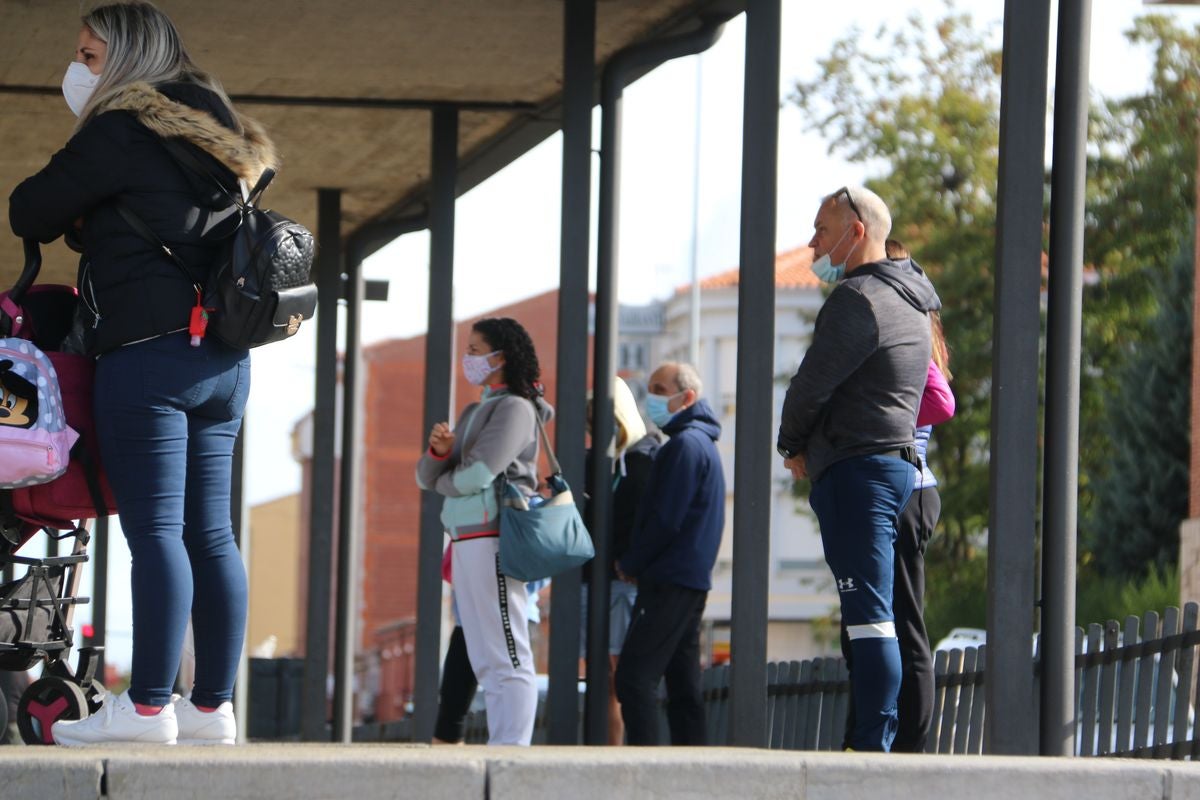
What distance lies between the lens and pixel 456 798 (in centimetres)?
521

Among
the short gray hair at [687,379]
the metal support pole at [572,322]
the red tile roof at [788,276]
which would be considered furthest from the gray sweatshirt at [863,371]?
the red tile roof at [788,276]

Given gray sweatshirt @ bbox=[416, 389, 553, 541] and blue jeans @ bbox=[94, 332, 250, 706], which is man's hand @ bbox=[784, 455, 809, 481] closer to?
gray sweatshirt @ bbox=[416, 389, 553, 541]

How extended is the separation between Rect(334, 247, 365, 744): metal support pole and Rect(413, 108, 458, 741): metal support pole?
4.08 metres

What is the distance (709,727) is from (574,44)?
399cm

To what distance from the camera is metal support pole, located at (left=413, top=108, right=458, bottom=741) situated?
13.1 metres

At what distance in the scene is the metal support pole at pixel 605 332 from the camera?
36.2ft

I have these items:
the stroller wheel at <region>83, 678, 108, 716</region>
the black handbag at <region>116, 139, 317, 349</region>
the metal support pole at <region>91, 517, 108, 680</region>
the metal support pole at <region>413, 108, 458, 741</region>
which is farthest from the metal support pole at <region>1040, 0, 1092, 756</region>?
the metal support pole at <region>91, 517, 108, 680</region>

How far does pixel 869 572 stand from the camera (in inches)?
280

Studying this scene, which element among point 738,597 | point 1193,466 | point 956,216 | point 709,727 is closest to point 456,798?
point 738,597

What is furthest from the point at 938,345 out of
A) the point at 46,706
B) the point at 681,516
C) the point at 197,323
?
the point at 46,706

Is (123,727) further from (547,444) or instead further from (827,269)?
(547,444)

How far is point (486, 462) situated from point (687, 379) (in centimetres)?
153

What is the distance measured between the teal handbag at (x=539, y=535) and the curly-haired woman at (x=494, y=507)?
0.08 metres

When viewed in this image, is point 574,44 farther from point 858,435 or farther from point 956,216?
point 956,216
